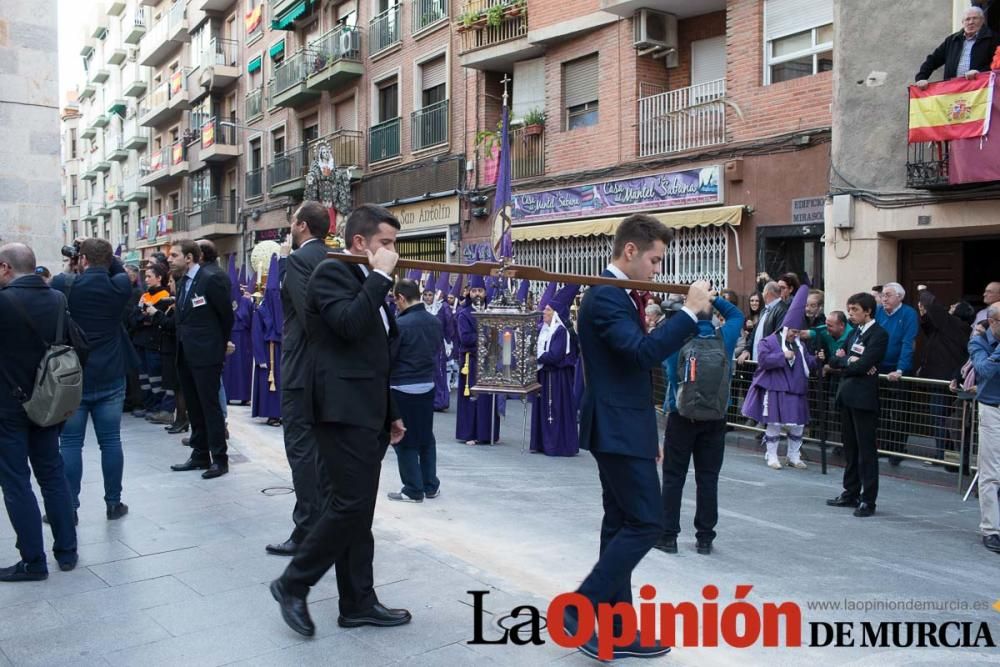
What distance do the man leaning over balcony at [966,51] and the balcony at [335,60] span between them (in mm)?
16898

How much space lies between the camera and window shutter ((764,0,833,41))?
42.2ft

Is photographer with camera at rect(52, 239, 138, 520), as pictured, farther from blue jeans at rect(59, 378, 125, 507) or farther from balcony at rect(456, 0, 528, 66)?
balcony at rect(456, 0, 528, 66)

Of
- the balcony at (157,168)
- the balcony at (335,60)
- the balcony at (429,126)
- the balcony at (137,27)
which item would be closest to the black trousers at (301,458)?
the balcony at (429,126)

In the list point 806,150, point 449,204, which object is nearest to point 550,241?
point 449,204

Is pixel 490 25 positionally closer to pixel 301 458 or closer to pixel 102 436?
pixel 102 436

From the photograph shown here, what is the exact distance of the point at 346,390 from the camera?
3953 mm

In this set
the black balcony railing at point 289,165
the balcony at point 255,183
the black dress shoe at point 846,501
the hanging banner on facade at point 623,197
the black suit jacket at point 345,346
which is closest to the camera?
the black suit jacket at point 345,346

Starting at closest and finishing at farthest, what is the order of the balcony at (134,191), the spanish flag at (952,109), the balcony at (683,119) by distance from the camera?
the spanish flag at (952,109), the balcony at (683,119), the balcony at (134,191)

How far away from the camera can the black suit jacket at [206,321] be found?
24.2 ft

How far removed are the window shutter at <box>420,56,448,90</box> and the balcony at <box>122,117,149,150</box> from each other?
26954 mm

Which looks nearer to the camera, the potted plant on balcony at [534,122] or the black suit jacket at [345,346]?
the black suit jacket at [345,346]

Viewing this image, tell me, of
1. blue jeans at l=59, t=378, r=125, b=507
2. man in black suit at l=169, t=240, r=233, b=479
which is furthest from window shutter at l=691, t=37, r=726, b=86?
blue jeans at l=59, t=378, r=125, b=507

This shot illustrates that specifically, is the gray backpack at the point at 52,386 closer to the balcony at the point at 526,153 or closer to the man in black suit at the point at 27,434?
the man in black suit at the point at 27,434

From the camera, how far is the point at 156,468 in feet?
26.4
